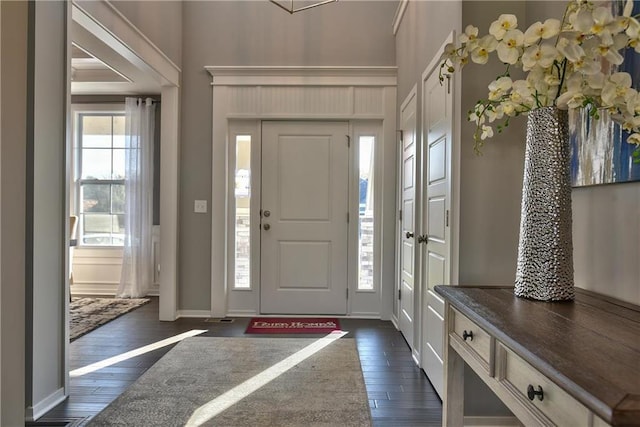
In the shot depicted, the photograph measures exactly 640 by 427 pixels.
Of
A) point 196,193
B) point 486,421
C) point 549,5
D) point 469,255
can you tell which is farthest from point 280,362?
point 549,5

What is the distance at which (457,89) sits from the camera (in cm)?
186

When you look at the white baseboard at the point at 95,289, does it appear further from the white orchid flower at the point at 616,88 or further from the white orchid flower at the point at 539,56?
the white orchid flower at the point at 616,88

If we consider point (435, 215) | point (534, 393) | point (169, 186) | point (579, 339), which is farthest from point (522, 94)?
point (169, 186)

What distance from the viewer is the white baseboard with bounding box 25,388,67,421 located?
1.88m

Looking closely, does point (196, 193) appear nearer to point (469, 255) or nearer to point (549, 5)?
point (469, 255)

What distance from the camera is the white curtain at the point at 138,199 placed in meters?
4.62

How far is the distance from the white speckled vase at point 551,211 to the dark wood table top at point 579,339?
0.06 metres

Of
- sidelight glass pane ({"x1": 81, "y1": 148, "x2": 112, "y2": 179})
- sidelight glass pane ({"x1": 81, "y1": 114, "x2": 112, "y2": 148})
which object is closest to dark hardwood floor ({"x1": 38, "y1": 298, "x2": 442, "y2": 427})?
sidelight glass pane ({"x1": 81, "y1": 148, "x2": 112, "y2": 179})

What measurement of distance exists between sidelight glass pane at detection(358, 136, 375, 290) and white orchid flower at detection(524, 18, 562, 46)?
8.98 ft

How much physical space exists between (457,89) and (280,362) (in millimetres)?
1954

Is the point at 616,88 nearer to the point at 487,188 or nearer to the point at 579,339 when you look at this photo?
the point at 579,339

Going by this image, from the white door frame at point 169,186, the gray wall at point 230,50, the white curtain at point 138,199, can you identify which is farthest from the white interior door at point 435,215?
the white curtain at point 138,199

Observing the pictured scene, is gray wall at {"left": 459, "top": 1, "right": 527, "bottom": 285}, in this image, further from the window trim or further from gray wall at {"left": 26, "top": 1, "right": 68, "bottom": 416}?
the window trim

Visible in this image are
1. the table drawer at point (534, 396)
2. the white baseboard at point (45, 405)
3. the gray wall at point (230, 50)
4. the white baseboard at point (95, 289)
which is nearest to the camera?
the table drawer at point (534, 396)
